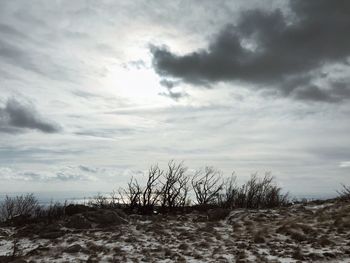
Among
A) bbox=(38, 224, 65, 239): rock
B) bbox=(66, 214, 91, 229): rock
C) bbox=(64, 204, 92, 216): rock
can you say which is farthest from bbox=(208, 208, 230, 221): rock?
bbox=(38, 224, 65, 239): rock

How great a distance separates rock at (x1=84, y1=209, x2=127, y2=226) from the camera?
1953 cm

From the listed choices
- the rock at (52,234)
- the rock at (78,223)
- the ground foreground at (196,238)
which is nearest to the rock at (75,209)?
the ground foreground at (196,238)

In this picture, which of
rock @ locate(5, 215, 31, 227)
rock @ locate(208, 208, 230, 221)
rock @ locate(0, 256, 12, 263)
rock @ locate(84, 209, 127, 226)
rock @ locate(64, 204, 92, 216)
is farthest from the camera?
rock @ locate(64, 204, 92, 216)

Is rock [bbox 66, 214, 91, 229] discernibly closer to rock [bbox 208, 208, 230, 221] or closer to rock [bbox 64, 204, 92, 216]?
rock [bbox 64, 204, 92, 216]

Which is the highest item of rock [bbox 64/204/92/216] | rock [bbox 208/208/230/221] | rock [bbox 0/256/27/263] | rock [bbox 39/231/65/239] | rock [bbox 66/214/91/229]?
rock [bbox 64/204/92/216]

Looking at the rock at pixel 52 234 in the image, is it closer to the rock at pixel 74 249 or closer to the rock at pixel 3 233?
the rock at pixel 74 249

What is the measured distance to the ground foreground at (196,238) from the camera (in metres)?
14.1

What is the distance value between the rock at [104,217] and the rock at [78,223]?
433 mm

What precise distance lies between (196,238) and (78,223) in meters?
6.00

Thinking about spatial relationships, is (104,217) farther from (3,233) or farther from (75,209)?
(3,233)

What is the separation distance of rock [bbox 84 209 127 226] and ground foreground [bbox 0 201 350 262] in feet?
0.18

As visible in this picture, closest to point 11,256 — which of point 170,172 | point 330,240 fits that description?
point 330,240

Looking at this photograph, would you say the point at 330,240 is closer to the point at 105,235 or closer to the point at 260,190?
the point at 105,235

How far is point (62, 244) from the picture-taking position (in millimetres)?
16422
